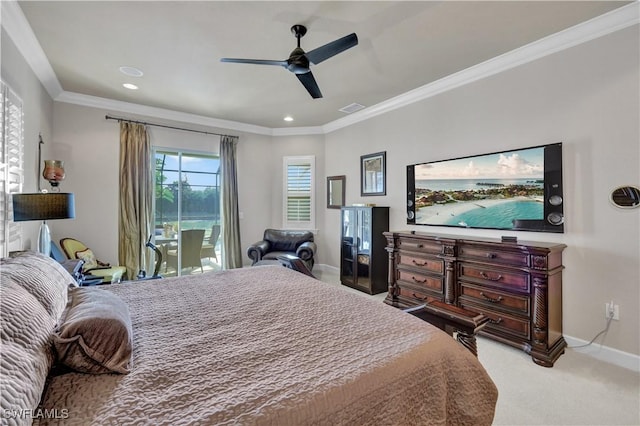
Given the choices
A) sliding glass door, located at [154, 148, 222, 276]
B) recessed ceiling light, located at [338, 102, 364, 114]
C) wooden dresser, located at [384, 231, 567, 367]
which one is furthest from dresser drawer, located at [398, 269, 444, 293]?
sliding glass door, located at [154, 148, 222, 276]

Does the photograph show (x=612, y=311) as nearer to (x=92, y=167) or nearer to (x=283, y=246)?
(x=283, y=246)

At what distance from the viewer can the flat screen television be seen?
2781 mm

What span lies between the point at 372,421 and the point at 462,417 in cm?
55

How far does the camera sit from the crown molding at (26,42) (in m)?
2.30

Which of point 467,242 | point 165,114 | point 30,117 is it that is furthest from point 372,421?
point 165,114

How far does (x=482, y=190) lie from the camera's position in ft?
10.8

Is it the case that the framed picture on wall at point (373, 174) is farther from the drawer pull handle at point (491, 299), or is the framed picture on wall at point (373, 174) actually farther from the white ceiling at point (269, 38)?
the drawer pull handle at point (491, 299)

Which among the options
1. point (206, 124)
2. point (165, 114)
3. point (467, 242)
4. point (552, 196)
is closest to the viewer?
point (552, 196)

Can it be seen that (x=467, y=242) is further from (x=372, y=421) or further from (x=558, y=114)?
(x=372, y=421)

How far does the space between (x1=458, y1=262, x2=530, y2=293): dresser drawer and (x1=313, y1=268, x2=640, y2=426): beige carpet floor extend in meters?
0.61

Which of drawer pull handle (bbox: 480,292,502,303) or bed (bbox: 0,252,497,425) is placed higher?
bed (bbox: 0,252,497,425)

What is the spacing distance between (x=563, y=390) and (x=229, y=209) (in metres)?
4.96

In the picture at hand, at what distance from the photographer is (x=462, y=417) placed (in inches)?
48.9

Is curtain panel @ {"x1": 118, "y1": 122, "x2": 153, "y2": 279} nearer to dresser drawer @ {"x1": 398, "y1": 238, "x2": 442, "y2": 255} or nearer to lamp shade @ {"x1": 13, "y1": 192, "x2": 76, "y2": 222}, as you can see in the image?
lamp shade @ {"x1": 13, "y1": 192, "x2": 76, "y2": 222}
